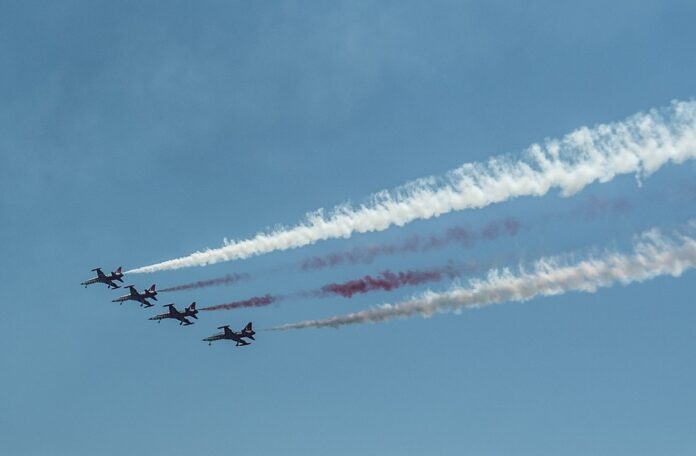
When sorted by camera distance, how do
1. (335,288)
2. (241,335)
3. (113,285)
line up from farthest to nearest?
(113,285), (241,335), (335,288)

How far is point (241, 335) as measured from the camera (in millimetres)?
86500

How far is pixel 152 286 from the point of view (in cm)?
9694

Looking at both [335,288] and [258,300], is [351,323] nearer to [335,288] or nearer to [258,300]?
[335,288]

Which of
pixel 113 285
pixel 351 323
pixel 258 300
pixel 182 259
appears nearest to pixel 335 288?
pixel 351 323

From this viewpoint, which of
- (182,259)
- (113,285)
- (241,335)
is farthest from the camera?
(113,285)

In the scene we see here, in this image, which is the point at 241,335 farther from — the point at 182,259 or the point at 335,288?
the point at 335,288

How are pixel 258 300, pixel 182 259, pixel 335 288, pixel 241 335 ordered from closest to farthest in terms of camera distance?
1. pixel 335 288
2. pixel 258 300
3. pixel 182 259
4. pixel 241 335

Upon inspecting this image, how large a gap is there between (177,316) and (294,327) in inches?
951

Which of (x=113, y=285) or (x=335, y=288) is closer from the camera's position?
(x=335, y=288)

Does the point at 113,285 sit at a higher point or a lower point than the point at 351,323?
higher

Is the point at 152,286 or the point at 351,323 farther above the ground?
the point at 152,286

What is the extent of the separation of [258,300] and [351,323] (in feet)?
28.6

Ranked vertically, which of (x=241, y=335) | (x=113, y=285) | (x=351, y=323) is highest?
(x=113, y=285)

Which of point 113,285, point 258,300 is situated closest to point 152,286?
point 113,285
